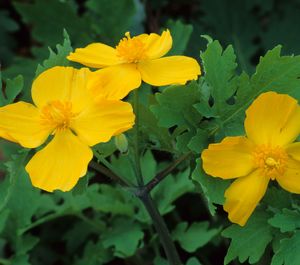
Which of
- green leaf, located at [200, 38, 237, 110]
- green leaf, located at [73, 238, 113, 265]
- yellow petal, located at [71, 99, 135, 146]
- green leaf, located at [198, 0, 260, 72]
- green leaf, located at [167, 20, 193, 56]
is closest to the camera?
yellow petal, located at [71, 99, 135, 146]

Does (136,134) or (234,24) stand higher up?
(136,134)

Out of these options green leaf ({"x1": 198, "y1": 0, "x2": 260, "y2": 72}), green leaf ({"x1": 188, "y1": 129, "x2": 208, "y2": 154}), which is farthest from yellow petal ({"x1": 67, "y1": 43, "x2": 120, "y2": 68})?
green leaf ({"x1": 198, "y1": 0, "x2": 260, "y2": 72})

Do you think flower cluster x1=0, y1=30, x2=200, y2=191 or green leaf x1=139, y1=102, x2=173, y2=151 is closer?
flower cluster x1=0, y1=30, x2=200, y2=191

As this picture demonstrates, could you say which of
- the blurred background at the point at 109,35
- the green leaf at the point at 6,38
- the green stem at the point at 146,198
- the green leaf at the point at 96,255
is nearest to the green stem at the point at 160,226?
the green stem at the point at 146,198

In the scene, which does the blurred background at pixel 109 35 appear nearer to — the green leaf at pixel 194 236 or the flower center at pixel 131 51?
the green leaf at pixel 194 236

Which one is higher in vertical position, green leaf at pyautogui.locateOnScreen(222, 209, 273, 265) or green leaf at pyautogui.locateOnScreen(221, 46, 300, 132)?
green leaf at pyautogui.locateOnScreen(221, 46, 300, 132)

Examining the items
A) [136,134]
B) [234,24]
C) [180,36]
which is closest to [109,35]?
[180,36]

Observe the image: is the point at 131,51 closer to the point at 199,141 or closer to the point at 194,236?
the point at 199,141

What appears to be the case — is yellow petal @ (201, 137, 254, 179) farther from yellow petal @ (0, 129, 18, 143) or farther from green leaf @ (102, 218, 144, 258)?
green leaf @ (102, 218, 144, 258)
